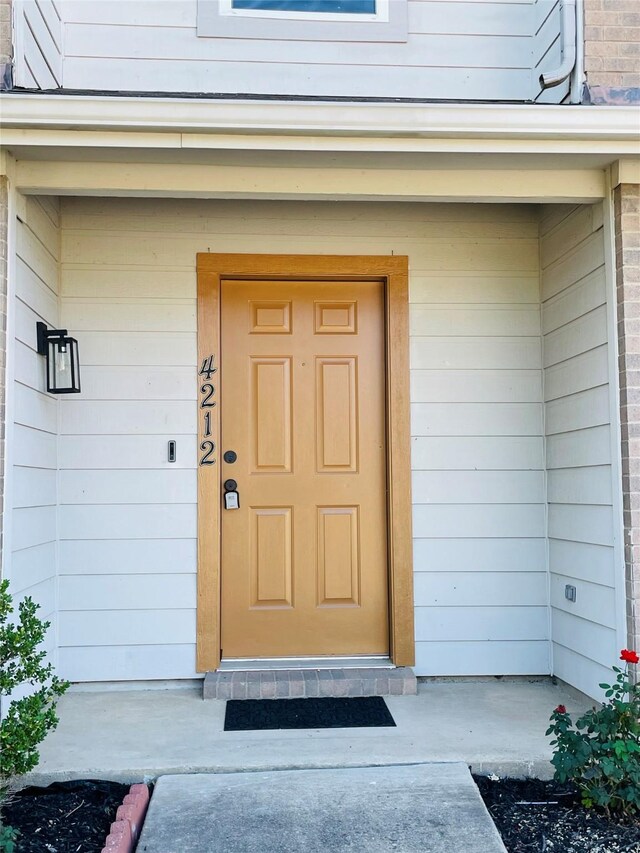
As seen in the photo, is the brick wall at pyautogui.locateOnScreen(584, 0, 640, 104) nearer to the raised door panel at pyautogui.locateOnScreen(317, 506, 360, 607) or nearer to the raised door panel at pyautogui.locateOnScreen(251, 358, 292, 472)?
Answer: the raised door panel at pyautogui.locateOnScreen(251, 358, 292, 472)

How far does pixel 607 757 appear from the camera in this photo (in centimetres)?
241

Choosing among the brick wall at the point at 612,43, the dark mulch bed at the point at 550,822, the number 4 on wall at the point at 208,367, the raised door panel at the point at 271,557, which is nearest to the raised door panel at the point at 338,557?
the raised door panel at the point at 271,557

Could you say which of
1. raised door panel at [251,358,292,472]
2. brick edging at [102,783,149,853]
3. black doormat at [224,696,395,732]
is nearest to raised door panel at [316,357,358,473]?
raised door panel at [251,358,292,472]

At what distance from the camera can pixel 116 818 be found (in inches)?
92.4

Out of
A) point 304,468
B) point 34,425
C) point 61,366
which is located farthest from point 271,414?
point 34,425

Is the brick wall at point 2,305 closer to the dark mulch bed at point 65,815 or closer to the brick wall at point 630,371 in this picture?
the dark mulch bed at point 65,815

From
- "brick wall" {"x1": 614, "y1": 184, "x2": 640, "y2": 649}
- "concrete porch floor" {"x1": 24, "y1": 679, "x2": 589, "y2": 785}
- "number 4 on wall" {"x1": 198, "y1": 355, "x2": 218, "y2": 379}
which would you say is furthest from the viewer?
"number 4 on wall" {"x1": 198, "y1": 355, "x2": 218, "y2": 379}

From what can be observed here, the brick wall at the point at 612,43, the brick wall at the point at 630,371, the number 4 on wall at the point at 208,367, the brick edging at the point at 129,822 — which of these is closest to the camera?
the brick edging at the point at 129,822

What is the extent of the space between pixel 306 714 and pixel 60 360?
197cm

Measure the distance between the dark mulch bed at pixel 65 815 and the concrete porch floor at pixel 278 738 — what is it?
8 centimetres

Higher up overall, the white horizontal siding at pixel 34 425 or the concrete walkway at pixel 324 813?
the white horizontal siding at pixel 34 425

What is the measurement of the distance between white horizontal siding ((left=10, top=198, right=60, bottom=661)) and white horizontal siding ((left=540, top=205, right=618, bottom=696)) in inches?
97.0

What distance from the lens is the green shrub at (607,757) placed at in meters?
2.38

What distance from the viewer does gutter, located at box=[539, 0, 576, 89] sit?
10.1 feet
